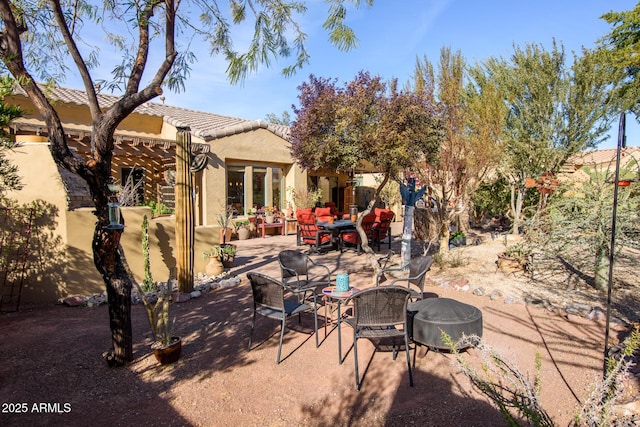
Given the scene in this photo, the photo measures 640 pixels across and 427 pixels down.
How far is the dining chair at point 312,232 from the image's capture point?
33.7 feet

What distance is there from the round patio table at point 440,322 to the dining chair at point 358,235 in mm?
5937

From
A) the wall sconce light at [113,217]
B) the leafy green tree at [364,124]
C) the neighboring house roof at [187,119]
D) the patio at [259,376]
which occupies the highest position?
the neighboring house roof at [187,119]

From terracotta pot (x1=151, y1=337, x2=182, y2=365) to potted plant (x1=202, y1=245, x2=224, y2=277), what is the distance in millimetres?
3720

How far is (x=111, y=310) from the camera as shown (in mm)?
3770

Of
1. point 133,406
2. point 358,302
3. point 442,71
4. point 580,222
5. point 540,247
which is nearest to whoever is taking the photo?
point 133,406

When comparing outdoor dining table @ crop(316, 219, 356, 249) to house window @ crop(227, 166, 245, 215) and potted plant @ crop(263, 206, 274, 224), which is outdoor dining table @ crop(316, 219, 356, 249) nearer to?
potted plant @ crop(263, 206, 274, 224)

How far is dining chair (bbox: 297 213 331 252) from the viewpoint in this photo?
1026 cm

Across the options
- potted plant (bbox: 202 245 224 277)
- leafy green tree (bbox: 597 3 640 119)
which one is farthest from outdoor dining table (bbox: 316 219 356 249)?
leafy green tree (bbox: 597 3 640 119)

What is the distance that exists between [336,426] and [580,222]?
5.51m

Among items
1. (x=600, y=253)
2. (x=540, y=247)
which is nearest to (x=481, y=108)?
(x=540, y=247)

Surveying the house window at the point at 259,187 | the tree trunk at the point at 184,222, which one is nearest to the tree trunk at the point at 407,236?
the tree trunk at the point at 184,222

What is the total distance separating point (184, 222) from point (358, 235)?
528 cm

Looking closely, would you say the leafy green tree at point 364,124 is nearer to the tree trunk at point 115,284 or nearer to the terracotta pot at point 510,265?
the terracotta pot at point 510,265

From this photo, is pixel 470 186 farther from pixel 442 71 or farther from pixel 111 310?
pixel 111 310
